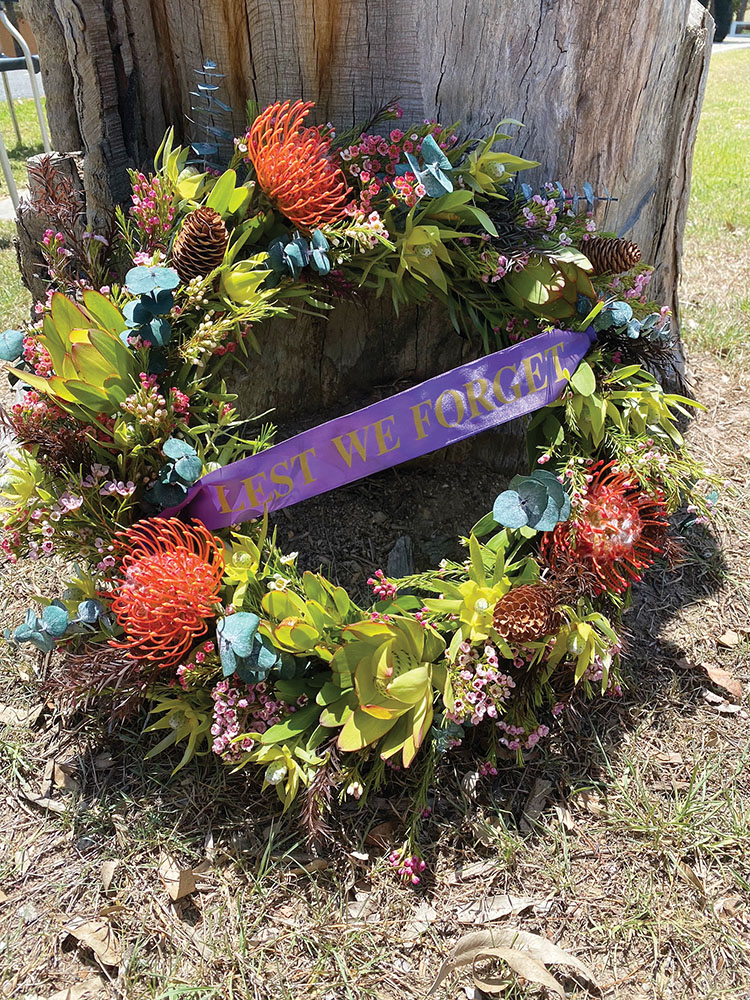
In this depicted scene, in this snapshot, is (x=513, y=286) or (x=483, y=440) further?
(x=483, y=440)

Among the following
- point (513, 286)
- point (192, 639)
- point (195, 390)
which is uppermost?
point (513, 286)

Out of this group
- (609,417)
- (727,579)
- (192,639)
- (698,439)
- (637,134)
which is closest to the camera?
(192,639)

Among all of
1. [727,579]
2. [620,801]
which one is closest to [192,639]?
[620,801]

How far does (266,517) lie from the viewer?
177 centimetres

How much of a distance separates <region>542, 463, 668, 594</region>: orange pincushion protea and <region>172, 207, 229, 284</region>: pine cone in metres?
1.02

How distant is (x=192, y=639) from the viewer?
5.55 feet

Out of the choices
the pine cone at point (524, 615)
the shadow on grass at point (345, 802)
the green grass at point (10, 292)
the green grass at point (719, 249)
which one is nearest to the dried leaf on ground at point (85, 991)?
the shadow on grass at point (345, 802)

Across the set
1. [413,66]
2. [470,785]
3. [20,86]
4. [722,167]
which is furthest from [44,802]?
[20,86]

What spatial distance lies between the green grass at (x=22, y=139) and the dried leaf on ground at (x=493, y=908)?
6482 millimetres

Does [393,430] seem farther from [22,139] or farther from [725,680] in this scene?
[22,139]

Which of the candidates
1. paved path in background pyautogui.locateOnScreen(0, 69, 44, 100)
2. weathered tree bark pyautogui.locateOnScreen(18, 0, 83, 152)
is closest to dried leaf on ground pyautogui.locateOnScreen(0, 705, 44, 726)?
weathered tree bark pyautogui.locateOnScreen(18, 0, 83, 152)

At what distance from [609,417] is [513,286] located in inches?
16.7

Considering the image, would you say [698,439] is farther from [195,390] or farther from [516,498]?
[195,390]

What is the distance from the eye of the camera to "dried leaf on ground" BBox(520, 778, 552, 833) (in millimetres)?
1817
